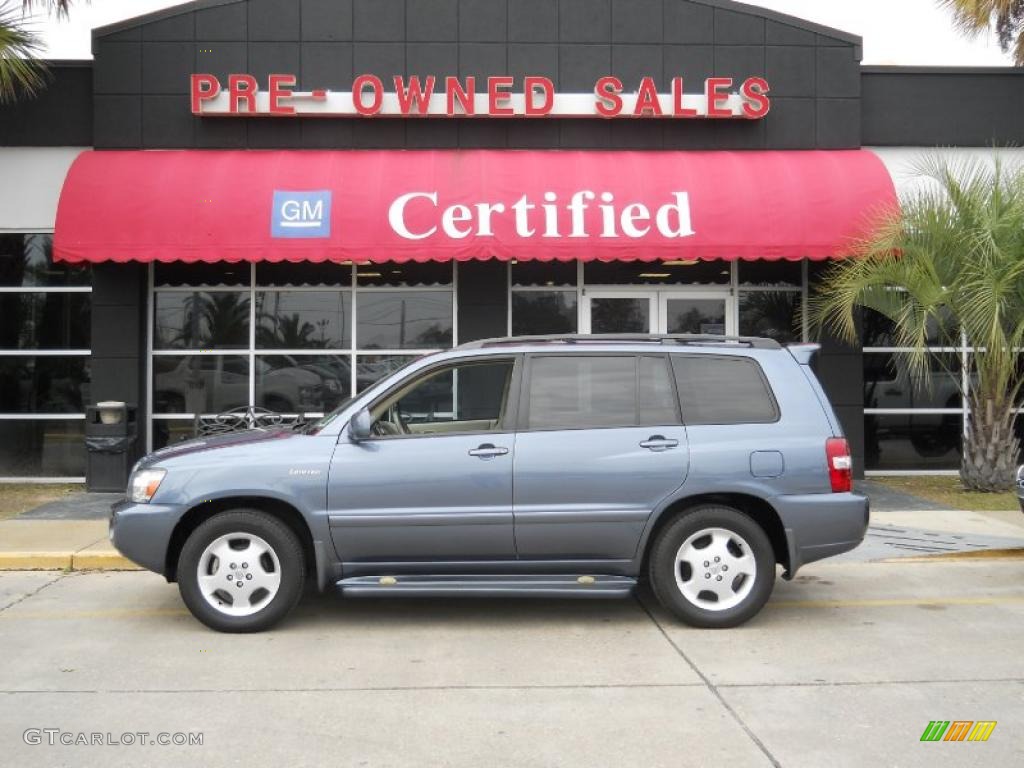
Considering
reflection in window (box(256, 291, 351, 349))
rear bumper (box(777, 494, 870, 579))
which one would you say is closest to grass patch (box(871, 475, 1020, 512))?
rear bumper (box(777, 494, 870, 579))

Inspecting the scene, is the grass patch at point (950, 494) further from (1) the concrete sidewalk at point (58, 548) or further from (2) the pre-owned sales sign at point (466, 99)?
(1) the concrete sidewalk at point (58, 548)

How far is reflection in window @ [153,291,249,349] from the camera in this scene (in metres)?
13.8

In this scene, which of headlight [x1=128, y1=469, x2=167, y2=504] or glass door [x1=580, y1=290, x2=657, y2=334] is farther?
glass door [x1=580, y1=290, x2=657, y2=334]

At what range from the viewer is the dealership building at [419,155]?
43.7 feet

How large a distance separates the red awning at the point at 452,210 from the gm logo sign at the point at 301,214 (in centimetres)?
2

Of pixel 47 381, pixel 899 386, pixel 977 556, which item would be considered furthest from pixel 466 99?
pixel 977 556

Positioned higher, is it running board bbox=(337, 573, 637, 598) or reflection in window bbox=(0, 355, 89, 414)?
reflection in window bbox=(0, 355, 89, 414)

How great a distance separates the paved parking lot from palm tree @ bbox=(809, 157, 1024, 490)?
4.59 metres

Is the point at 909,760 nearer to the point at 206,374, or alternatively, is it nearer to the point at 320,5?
the point at 206,374

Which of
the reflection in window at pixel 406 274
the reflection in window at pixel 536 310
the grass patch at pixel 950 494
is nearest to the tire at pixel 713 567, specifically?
the grass patch at pixel 950 494

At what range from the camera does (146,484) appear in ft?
22.0

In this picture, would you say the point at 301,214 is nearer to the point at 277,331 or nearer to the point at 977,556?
the point at 277,331

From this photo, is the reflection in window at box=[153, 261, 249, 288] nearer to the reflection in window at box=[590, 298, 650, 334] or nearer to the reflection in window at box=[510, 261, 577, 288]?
the reflection in window at box=[510, 261, 577, 288]

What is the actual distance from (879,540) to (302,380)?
769cm
